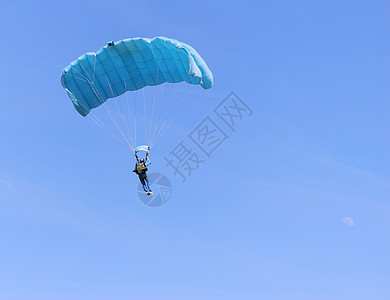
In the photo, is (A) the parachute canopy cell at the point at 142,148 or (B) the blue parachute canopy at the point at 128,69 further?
(A) the parachute canopy cell at the point at 142,148

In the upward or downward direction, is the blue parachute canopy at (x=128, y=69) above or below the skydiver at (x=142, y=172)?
above

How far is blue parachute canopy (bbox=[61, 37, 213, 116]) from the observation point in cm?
2417

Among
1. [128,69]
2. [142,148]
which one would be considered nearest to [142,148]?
[142,148]

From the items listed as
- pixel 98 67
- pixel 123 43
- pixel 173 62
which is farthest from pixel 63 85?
pixel 173 62

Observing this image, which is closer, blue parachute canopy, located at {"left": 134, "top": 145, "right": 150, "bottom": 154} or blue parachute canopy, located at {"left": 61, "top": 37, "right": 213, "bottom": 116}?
blue parachute canopy, located at {"left": 61, "top": 37, "right": 213, "bottom": 116}

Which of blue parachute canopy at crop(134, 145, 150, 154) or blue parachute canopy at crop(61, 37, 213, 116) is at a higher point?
blue parachute canopy at crop(61, 37, 213, 116)

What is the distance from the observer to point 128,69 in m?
25.9

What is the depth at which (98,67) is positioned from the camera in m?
25.6

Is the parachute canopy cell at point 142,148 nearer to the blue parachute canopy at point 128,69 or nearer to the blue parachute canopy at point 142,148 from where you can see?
the blue parachute canopy at point 142,148

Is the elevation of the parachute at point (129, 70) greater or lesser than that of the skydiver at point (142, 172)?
greater

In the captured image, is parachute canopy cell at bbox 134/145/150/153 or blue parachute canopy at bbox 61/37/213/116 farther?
parachute canopy cell at bbox 134/145/150/153

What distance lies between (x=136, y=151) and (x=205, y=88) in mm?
4022

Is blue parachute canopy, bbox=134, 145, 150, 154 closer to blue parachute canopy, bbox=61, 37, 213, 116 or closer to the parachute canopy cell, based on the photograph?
the parachute canopy cell

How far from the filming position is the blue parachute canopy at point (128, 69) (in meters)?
24.2
